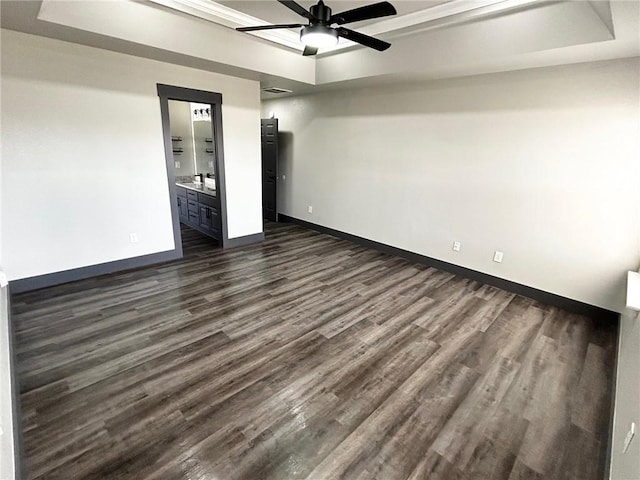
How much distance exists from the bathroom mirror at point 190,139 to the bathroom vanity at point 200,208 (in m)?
0.62

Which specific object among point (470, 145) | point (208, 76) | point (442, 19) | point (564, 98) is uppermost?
point (442, 19)

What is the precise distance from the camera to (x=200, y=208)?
592 centimetres

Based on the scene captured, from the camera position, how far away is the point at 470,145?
163 inches

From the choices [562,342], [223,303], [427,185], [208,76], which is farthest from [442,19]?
[223,303]

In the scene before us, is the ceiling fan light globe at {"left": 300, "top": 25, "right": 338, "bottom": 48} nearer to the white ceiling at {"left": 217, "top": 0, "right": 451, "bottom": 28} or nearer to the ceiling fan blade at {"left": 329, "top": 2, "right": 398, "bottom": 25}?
the ceiling fan blade at {"left": 329, "top": 2, "right": 398, "bottom": 25}

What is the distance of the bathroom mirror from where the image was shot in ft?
22.2

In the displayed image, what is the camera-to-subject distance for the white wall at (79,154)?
10.8 feet

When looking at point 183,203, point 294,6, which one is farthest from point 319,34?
point 183,203

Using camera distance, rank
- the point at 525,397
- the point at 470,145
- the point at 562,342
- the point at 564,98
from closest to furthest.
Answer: the point at 525,397 → the point at 562,342 → the point at 564,98 → the point at 470,145

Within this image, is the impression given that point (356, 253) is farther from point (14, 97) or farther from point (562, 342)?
point (14, 97)

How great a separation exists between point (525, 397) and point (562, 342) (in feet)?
3.49

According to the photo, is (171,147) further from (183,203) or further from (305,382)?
(305,382)

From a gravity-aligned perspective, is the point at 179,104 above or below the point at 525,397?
above

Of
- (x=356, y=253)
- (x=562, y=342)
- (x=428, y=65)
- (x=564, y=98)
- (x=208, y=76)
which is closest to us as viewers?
(x=562, y=342)
